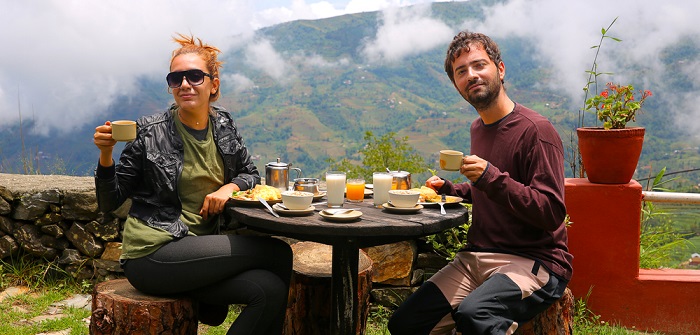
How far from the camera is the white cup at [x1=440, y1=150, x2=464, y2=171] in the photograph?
Result: 8.91ft

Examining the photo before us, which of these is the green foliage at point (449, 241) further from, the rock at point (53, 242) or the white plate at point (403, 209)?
the rock at point (53, 242)

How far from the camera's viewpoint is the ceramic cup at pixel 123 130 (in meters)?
2.78

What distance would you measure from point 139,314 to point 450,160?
1.59m

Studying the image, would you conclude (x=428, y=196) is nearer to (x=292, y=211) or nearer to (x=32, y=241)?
(x=292, y=211)

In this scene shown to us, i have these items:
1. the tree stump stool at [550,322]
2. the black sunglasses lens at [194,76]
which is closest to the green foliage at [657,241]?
the tree stump stool at [550,322]

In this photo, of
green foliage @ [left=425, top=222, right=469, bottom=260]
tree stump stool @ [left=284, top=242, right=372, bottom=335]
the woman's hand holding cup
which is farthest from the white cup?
green foliage @ [left=425, top=222, right=469, bottom=260]

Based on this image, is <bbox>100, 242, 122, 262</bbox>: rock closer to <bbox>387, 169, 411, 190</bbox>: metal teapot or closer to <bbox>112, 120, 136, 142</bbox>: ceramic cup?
<bbox>112, 120, 136, 142</bbox>: ceramic cup

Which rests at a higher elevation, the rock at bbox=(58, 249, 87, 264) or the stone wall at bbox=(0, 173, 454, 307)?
the stone wall at bbox=(0, 173, 454, 307)

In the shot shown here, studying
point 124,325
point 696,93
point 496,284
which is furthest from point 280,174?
point 696,93

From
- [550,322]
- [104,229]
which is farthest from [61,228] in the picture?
[550,322]

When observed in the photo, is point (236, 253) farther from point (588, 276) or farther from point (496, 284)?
point (588, 276)

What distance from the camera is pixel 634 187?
4305 millimetres

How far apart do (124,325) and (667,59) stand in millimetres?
134966

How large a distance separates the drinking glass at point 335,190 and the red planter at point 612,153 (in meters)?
2.09
